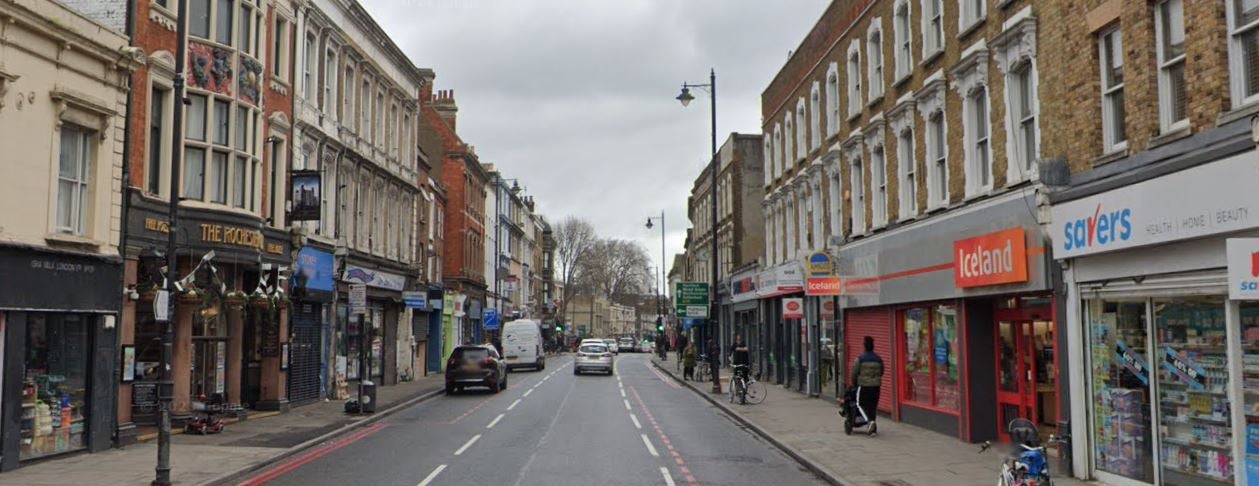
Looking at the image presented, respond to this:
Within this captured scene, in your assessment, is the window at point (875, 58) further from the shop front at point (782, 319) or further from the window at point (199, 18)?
the window at point (199, 18)

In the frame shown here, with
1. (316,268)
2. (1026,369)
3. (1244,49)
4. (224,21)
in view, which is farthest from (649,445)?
(316,268)

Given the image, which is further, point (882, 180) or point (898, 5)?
point (882, 180)

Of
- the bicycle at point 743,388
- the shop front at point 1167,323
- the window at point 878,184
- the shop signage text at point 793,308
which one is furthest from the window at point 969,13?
the bicycle at point 743,388

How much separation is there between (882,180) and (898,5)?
4082 mm

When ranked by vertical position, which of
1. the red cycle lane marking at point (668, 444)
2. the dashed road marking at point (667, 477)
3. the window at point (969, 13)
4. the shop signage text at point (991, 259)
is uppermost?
the window at point (969, 13)

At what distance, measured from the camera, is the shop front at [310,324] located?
25.4m

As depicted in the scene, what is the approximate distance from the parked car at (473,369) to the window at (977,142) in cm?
1890

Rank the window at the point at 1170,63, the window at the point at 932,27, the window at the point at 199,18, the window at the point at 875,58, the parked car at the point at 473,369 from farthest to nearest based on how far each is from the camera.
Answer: the parked car at the point at 473,369 → the window at the point at 875,58 → the window at the point at 199,18 → the window at the point at 932,27 → the window at the point at 1170,63

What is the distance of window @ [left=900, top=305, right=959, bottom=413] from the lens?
61.2 ft

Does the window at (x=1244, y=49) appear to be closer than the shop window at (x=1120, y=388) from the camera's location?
Yes

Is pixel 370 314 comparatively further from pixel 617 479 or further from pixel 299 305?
pixel 617 479

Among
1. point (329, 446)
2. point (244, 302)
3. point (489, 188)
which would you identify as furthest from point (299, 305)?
point (489, 188)

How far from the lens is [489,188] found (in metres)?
68.2

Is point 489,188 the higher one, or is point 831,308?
point 489,188
